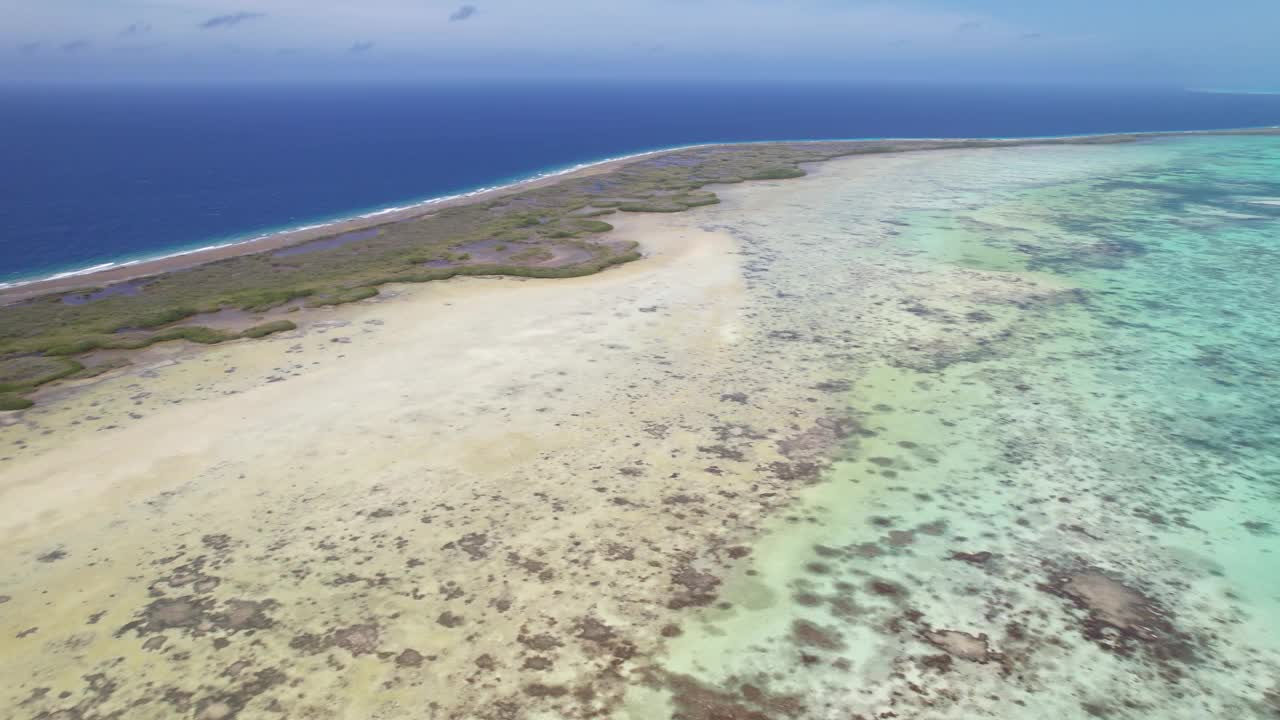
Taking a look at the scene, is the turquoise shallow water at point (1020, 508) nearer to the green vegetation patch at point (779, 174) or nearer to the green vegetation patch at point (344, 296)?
the green vegetation patch at point (344, 296)

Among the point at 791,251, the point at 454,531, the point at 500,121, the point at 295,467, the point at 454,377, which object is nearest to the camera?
the point at 454,531

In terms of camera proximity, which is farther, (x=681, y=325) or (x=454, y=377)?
(x=681, y=325)

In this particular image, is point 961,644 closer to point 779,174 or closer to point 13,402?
point 13,402

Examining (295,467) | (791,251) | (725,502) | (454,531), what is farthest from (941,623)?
(791,251)

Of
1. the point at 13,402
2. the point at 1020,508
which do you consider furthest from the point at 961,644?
the point at 13,402

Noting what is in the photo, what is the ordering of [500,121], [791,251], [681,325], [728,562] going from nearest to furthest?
[728,562], [681,325], [791,251], [500,121]

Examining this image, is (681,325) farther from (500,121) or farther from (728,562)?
(500,121)

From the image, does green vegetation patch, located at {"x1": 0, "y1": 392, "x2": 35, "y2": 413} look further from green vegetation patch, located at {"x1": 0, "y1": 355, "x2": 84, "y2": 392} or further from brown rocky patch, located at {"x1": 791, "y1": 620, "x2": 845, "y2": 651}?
brown rocky patch, located at {"x1": 791, "y1": 620, "x2": 845, "y2": 651}
